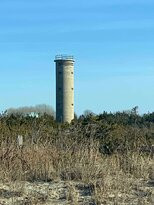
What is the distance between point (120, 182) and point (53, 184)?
4.06 ft

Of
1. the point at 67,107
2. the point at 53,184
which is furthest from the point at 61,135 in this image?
the point at 67,107

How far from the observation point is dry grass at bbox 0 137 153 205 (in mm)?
9766

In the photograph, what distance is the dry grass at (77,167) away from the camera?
32.0ft

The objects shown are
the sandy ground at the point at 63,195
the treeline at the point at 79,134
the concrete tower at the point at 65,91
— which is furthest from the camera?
the concrete tower at the point at 65,91

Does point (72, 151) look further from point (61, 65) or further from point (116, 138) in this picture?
point (61, 65)

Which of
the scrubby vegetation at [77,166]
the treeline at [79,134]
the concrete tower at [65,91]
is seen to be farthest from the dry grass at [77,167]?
the concrete tower at [65,91]

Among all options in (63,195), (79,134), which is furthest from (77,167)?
(79,134)

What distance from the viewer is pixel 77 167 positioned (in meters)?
11.1

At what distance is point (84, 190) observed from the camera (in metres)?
9.73

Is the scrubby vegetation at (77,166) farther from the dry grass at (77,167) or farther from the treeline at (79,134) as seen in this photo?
the treeline at (79,134)

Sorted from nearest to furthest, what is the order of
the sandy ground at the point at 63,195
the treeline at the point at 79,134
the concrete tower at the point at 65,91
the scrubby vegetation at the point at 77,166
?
1. the sandy ground at the point at 63,195
2. the scrubby vegetation at the point at 77,166
3. the treeline at the point at 79,134
4. the concrete tower at the point at 65,91

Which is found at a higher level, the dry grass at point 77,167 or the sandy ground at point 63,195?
the dry grass at point 77,167

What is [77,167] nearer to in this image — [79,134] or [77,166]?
[77,166]

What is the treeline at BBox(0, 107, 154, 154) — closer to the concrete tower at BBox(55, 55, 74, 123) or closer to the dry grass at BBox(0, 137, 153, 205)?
the dry grass at BBox(0, 137, 153, 205)
